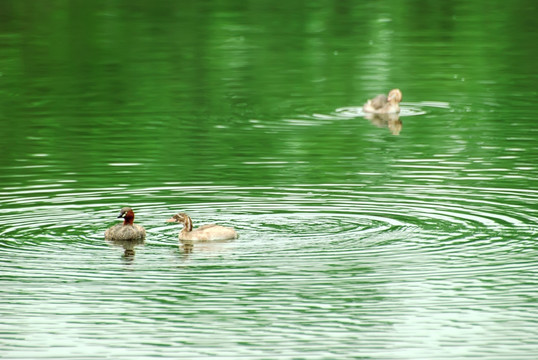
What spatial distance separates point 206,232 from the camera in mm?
16547

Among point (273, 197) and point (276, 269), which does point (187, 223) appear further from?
point (273, 197)

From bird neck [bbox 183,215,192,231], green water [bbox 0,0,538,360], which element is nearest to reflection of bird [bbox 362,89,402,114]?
green water [bbox 0,0,538,360]

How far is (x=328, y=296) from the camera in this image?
1411 centimetres

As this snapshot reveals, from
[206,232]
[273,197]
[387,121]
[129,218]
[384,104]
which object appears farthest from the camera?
[384,104]

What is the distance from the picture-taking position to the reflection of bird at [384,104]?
27.3m

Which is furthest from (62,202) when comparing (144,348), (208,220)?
(144,348)

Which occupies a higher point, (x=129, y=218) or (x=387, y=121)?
(x=129, y=218)

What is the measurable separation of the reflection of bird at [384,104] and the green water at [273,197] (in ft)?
1.04

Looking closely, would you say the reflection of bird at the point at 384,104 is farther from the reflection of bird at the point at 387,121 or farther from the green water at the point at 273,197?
the green water at the point at 273,197

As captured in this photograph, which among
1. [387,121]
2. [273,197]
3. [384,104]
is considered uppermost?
[273,197]

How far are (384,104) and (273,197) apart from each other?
8.94m

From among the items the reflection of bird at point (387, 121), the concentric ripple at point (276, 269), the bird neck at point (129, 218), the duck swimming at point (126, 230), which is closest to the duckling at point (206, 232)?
the concentric ripple at point (276, 269)

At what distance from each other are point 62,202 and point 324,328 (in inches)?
270

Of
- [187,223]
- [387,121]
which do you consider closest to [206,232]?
[187,223]
